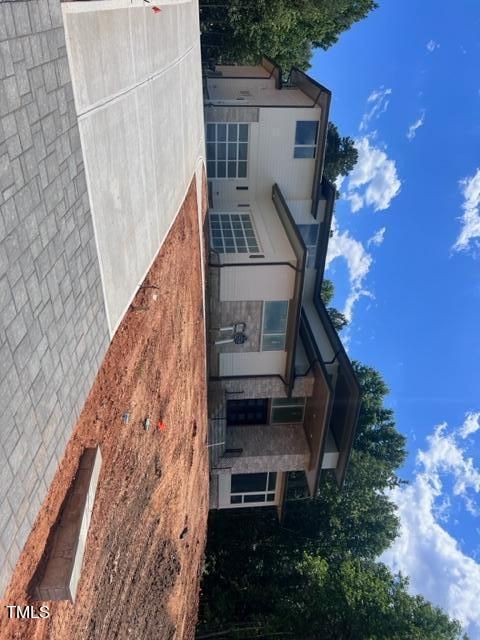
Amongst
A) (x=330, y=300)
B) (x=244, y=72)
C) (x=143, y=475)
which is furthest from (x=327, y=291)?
(x=143, y=475)

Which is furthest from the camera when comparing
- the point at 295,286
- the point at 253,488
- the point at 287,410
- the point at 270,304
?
the point at 253,488

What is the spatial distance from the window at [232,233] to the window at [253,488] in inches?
375

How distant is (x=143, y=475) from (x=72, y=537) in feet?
11.0

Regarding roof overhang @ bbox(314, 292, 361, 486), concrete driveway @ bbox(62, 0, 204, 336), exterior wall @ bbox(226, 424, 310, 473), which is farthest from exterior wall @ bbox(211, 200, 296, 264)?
exterior wall @ bbox(226, 424, 310, 473)

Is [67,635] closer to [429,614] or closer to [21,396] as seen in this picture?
[21,396]

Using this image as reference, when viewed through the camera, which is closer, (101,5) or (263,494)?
(101,5)

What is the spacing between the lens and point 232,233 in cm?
1566

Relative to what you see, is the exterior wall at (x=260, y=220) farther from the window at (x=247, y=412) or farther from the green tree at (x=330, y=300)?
the green tree at (x=330, y=300)

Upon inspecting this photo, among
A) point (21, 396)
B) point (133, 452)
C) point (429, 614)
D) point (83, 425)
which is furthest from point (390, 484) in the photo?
point (21, 396)

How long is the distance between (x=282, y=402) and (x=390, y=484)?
13958 millimetres

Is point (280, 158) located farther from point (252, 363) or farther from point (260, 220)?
point (252, 363)

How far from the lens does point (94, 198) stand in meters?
4.94

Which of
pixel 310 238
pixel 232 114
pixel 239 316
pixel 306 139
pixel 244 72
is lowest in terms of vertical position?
pixel 239 316

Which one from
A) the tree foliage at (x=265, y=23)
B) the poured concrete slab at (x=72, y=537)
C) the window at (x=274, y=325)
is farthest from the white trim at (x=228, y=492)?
the tree foliage at (x=265, y=23)
